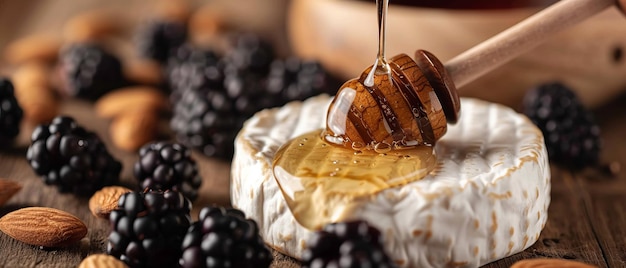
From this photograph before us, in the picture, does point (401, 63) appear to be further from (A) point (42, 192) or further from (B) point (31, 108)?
(B) point (31, 108)

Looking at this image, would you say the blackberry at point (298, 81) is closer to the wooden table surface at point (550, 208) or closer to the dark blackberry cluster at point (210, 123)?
the dark blackberry cluster at point (210, 123)

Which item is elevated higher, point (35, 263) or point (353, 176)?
point (353, 176)

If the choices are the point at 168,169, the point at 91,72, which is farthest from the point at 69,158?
the point at 91,72

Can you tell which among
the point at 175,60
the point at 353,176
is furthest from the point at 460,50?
the point at 175,60

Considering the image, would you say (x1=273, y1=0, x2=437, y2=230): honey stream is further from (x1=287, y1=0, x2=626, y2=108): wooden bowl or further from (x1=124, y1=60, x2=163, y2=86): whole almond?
(x1=124, y1=60, x2=163, y2=86): whole almond

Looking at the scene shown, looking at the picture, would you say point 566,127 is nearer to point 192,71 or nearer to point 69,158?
point 192,71

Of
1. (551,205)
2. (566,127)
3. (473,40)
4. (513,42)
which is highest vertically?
(513,42)

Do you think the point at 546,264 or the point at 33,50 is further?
the point at 33,50

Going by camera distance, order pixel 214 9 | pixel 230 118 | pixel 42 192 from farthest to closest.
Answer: pixel 214 9
pixel 230 118
pixel 42 192
